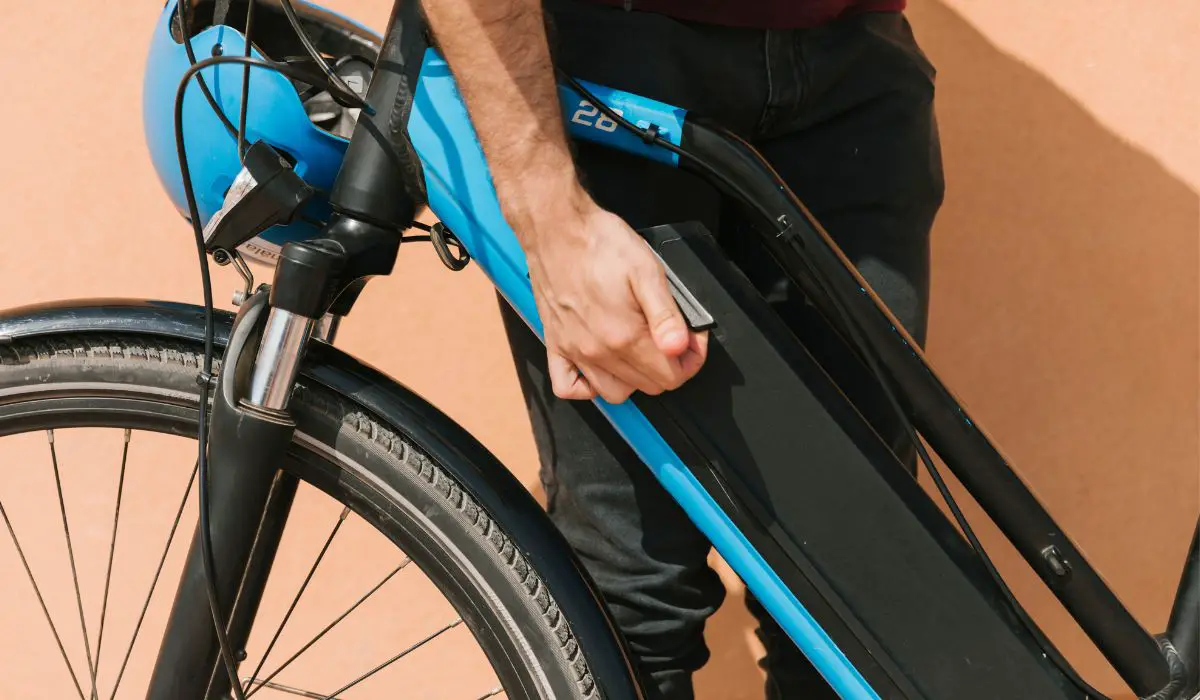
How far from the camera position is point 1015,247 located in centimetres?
122

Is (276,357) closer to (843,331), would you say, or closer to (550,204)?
(550,204)

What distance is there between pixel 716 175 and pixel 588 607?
1.06ft

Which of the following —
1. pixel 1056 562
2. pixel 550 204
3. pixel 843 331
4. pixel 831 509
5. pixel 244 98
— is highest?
pixel 244 98

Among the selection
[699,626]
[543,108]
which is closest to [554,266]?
[543,108]

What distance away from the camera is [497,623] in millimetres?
644

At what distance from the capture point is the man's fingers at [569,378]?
604 mm

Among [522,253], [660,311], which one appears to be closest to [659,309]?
[660,311]

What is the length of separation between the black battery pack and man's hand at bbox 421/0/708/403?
39 mm

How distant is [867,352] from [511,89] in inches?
12.7

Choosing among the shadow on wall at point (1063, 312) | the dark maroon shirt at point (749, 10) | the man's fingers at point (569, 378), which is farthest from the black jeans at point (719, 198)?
the shadow on wall at point (1063, 312)

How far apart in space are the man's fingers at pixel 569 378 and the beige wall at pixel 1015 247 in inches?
24.2

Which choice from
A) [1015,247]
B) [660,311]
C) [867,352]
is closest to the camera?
[660,311]

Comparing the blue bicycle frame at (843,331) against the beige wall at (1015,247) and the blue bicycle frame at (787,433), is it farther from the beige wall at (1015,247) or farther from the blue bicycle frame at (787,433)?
the beige wall at (1015,247)

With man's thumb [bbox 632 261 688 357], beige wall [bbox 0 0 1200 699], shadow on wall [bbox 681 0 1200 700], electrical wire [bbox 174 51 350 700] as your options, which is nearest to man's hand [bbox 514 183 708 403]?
man's thumb [bbox 632 261 688 357]
